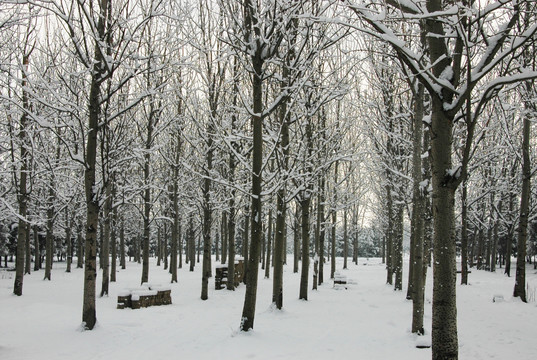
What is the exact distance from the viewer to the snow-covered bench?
10398 mm

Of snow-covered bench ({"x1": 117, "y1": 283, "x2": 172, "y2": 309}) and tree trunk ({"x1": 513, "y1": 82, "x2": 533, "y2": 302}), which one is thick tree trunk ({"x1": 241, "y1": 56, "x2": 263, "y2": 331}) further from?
tree trunk ({"x1": 513, "y1": 82, "x2": 533, "y2": 302})

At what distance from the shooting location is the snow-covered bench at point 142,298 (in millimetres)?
10398

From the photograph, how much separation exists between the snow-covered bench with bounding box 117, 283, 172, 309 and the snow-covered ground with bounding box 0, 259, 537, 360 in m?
0.34

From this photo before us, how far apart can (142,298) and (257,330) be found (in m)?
4.54

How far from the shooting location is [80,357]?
5.71 m

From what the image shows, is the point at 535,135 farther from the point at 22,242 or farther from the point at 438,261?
the point at 22,242

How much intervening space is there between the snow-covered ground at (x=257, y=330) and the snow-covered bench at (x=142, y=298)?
0.34 metres

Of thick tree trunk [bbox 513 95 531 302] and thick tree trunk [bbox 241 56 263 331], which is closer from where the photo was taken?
thick tree trunk [bbox 241 56 263 331]

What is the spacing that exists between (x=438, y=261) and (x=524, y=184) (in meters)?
10.7

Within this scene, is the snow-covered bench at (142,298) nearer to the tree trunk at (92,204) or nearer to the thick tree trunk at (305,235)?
the tree trunk at (92,204)

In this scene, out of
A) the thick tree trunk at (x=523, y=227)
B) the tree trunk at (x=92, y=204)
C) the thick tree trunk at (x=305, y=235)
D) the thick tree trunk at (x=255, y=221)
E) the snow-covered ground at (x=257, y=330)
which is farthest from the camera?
the thick tree trunk at (x=523, y=227)

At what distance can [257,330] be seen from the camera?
7508mm

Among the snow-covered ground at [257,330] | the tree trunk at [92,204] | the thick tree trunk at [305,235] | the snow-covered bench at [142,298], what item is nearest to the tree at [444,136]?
the snow-covered ground at [257,330]

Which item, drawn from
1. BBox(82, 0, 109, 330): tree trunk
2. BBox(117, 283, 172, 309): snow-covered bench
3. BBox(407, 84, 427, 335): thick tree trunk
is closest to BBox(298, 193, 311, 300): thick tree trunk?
BBox(407, 84, 427, 335): thick tree trunk
